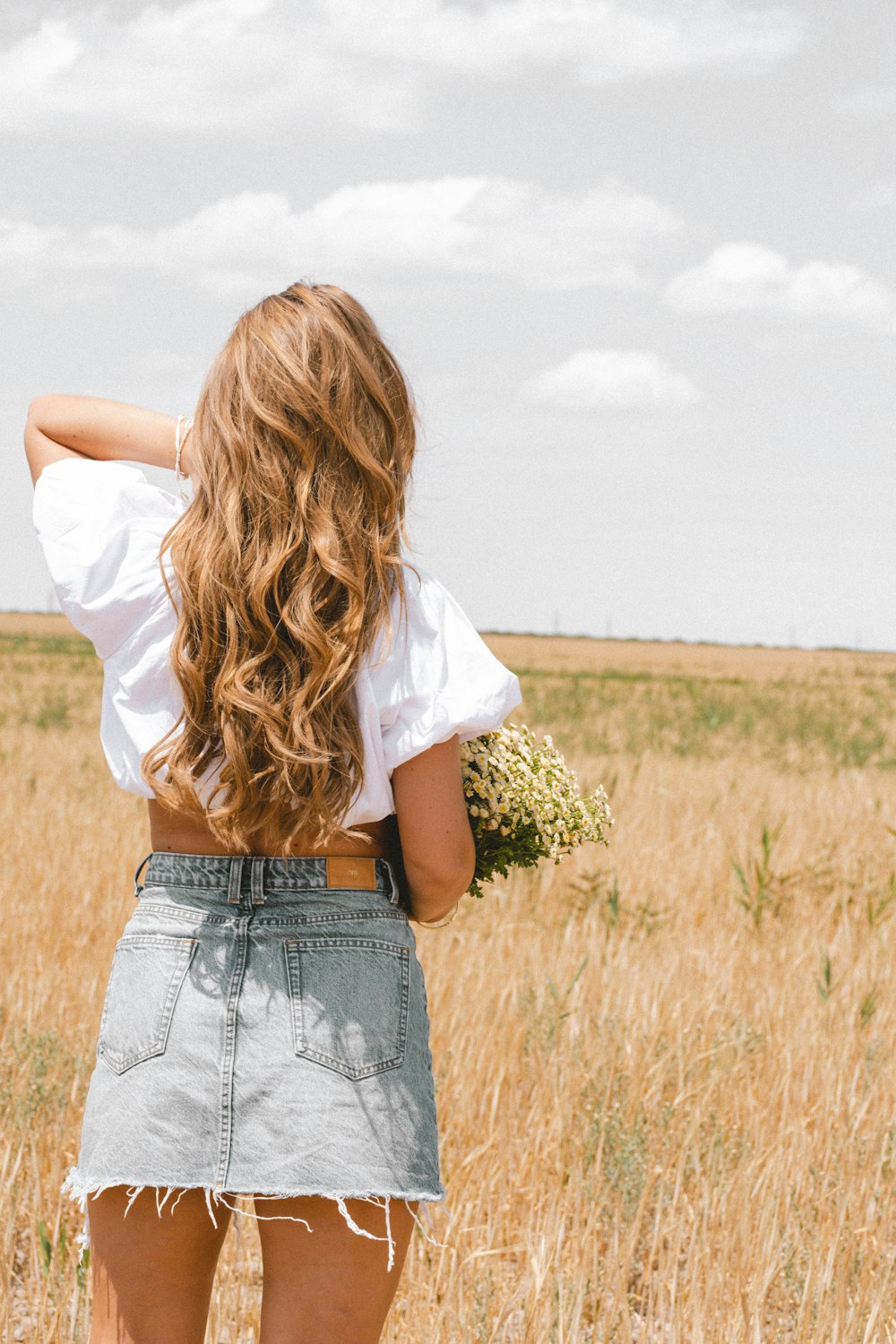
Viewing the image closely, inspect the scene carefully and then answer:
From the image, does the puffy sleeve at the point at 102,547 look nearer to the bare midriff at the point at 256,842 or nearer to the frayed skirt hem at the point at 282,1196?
the bare midriff at the point at 256,842

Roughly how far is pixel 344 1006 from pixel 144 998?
0.27 m

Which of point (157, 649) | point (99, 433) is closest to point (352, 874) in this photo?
point (157, 649)

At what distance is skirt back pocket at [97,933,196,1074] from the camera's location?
1597mm

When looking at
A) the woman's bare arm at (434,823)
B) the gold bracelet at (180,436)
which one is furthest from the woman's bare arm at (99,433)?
the woman's bare arm at (434,823)

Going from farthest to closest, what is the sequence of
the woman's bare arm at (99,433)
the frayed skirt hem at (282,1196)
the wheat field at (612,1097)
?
the wheat field at (612,1097) < the woman's bare arm at (99,433) < the frayed skirt hem at (282,1196)

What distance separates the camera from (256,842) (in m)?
1.65

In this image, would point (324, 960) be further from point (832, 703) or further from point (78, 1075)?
point (832, 703)

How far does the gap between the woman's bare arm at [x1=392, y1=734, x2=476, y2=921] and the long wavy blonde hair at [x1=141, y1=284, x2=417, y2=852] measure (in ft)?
0.29

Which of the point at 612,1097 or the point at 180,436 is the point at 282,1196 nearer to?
the point at 180,436

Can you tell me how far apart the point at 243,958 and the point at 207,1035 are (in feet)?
0.35

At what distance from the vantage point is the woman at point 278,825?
158cm

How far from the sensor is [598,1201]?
10.0ft

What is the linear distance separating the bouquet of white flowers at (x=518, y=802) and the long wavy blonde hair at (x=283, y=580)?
0.29 metres

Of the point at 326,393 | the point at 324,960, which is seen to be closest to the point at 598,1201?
the point at 324,960
